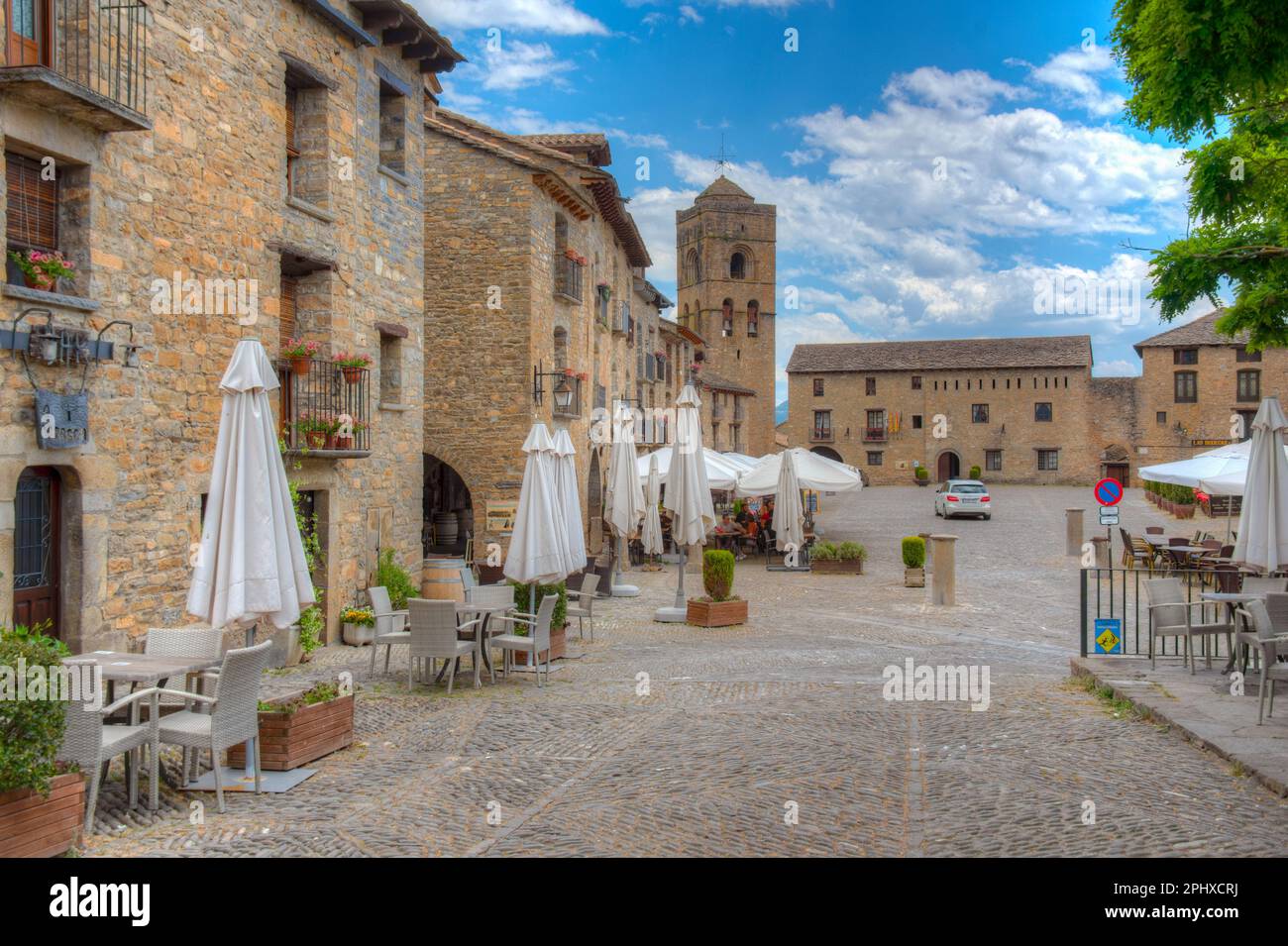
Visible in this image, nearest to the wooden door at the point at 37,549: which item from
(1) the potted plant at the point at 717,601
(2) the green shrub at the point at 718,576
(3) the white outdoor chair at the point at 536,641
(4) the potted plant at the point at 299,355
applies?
(4) the potted plant at the point at 299,355

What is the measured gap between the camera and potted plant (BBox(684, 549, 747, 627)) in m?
15.0

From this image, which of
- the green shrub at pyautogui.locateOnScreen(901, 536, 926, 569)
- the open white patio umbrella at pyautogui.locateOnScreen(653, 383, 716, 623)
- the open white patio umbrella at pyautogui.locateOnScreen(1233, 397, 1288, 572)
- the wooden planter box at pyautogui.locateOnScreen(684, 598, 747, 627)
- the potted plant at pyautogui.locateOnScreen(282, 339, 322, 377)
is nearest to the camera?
the open white patio umbrella at pyautogui.locateOnScreen(1233, 397, 1288, 572)

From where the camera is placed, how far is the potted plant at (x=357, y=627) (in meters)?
13.4

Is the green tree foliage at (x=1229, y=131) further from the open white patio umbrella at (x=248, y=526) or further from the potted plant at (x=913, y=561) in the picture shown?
the potted plant at (x=913, y=561)

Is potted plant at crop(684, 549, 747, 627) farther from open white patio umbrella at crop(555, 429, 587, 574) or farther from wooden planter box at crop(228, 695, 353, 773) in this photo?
wooden planter box at crop(228, 695, 353, 773)

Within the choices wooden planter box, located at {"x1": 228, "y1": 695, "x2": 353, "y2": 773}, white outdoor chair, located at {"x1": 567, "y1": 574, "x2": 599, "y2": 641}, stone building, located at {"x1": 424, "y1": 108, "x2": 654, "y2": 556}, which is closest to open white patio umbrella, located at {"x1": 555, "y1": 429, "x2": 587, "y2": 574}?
white outdoor chair, located at {"x1": 567, "y1": 574, "x2": 599, "y2": 641}

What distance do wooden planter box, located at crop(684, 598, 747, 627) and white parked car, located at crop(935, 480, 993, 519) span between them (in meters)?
22.2

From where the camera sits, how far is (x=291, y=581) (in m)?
7.91

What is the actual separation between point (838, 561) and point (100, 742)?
17532mm

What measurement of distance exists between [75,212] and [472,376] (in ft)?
36.6

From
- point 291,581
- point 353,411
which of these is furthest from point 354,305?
point 291,581

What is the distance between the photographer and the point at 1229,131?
10.4m
